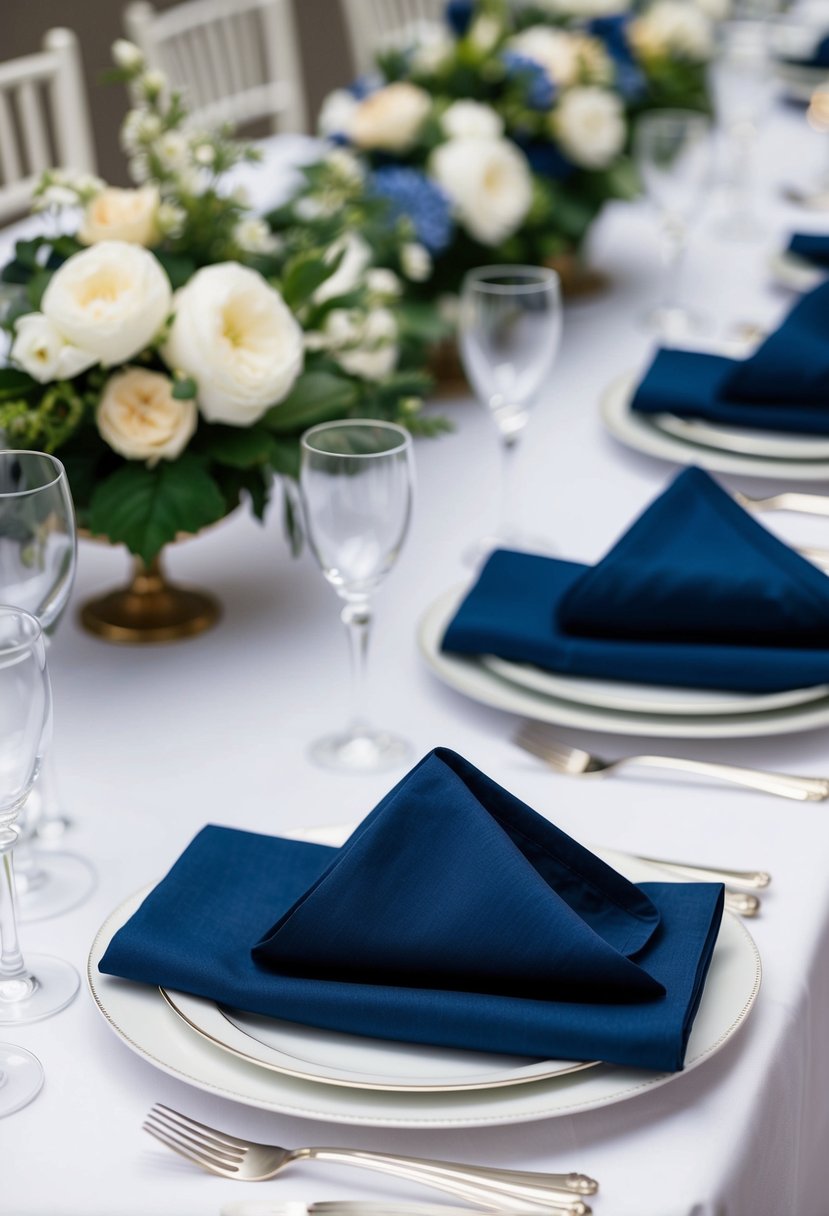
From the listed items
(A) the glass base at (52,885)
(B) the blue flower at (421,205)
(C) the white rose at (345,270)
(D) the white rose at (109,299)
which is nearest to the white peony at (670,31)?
(B) the blue flower at (421,205)

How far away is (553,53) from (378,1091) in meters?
1.57

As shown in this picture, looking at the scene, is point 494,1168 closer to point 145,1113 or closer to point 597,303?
point 145,1113

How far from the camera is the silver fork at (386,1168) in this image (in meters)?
0.67

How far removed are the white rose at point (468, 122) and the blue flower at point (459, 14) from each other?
27cm

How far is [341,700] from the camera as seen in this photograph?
115 cm

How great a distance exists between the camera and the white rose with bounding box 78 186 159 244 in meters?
1.21

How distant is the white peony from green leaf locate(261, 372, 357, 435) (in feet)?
4.13

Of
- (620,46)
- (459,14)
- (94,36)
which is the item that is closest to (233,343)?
(459,14)

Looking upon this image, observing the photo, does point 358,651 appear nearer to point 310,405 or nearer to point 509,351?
point 310,405

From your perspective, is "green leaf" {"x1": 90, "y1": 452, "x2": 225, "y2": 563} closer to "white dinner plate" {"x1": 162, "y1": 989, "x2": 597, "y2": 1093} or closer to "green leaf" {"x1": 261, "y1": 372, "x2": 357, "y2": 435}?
"green leaf" {"x1": 261, "y1": 372, "x2": 357, "y2": 435}

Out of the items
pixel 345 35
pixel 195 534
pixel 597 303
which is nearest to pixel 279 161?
pixel 597 303

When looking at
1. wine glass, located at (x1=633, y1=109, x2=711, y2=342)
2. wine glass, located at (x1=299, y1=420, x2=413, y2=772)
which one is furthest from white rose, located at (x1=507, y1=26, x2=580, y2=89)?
wine glass, located at (x1=299, y1=420, x2=413, y2=772)

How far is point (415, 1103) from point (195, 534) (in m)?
0.55

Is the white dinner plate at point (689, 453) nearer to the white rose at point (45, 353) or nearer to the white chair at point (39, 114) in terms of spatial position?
the white rose at point (45, 353)
